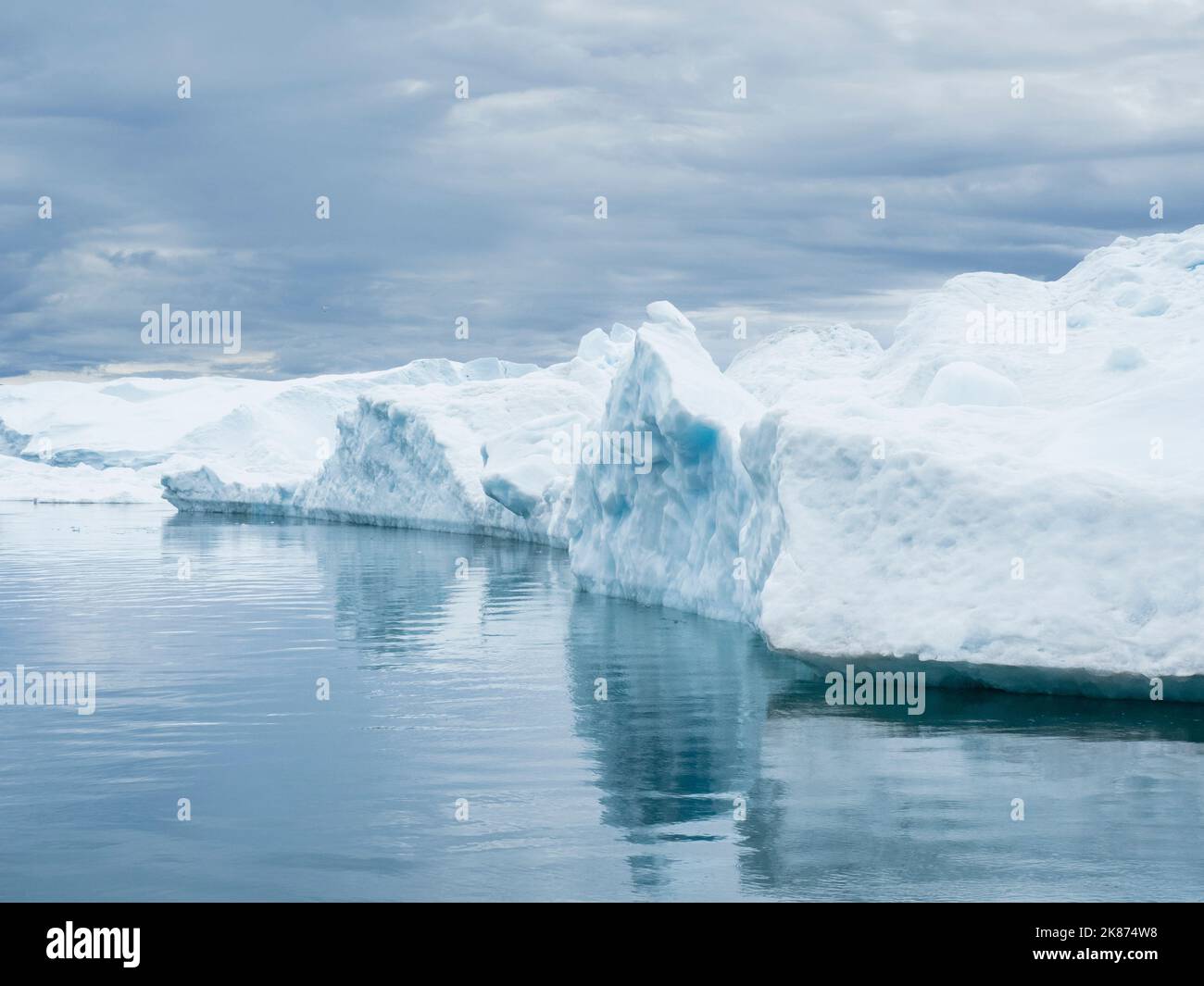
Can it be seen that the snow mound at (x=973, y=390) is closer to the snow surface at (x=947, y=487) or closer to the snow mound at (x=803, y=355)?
the snow surface at (x=947, y=487)

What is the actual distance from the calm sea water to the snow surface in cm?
80

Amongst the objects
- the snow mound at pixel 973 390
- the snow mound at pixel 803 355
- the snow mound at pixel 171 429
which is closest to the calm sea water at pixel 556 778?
the snow mound at pixel 973 390

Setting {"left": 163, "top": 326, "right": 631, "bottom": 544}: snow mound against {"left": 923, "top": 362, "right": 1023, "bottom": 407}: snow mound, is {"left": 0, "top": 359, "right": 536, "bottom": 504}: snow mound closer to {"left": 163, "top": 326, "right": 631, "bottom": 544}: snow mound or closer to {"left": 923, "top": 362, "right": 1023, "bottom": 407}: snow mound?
{"left": 163, "top": 326, "right": 631, "bottom": 544}: snow mound

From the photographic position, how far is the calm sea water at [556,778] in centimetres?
734

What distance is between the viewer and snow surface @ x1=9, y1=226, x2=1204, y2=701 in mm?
11516

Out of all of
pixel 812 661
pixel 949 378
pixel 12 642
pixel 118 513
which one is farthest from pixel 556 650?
pixel 118 513

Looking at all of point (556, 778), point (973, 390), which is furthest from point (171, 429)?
point (556, 778)

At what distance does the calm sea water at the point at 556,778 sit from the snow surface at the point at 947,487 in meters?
0.80

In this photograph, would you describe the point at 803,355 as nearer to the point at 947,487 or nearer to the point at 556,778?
the point at 947,487

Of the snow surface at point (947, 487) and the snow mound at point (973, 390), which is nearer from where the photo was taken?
the snow surface at point (947, 487)
